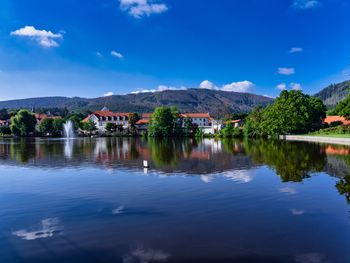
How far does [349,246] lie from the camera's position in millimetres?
9234

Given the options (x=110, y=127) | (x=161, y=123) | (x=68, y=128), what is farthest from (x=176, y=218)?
(x=68, y=128)

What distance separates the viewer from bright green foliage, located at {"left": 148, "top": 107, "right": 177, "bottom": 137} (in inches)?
4038

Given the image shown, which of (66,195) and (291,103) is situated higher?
(291,103)

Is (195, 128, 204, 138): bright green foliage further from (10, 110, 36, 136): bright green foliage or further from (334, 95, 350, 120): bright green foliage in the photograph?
(10, 110, 36, 136): bright green foliage

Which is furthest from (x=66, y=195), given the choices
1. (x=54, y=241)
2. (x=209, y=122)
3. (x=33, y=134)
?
(x=209, y=122)

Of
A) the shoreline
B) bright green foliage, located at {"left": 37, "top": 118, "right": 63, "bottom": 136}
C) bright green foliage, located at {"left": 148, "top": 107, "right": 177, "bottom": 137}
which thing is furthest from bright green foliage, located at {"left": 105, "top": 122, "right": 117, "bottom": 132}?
the shoreline

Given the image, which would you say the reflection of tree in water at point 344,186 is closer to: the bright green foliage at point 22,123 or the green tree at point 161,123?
the green tree at point 161,123

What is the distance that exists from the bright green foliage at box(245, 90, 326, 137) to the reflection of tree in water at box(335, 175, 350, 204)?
59.6 meters

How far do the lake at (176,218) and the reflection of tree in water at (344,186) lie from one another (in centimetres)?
5

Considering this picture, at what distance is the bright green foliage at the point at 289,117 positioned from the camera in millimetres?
78750

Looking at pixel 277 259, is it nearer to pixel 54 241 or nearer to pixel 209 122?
pixel 54 241

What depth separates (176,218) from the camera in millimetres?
12078

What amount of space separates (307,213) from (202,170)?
493 inches

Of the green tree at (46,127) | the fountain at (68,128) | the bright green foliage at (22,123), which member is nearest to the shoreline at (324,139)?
the fountain at (68,128)
